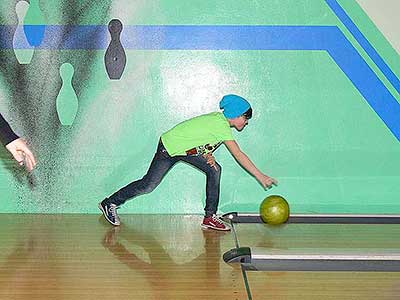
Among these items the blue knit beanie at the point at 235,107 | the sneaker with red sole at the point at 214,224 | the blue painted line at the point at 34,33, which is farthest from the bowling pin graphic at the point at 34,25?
the sneaker with red sole at the point at 214,224

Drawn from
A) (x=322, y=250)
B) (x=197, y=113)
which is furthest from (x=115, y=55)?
(x=322, y=250)

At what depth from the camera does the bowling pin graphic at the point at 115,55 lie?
18.6 ft

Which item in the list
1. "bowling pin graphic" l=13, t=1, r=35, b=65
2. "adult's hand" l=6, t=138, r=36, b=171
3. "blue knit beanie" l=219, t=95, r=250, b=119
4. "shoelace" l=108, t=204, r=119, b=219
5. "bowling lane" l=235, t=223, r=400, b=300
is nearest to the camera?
"adult's hand" l=6, t=138, r=36, b=171

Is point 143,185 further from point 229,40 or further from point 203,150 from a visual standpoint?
point 229,40

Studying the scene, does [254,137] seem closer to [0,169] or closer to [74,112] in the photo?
[74,112]

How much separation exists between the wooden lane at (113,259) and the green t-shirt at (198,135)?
1.83 feet

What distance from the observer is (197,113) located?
5746mm

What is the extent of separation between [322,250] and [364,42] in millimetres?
2105

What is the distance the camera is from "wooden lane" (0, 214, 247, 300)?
3533 mm

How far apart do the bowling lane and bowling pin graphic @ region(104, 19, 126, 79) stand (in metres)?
1.49

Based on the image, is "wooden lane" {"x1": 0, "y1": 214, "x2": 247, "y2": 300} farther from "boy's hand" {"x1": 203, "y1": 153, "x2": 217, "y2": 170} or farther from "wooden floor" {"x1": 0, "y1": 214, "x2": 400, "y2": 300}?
"boy's hand" {"x1": 203, "y1": 153, "x2": 217, "y2": 170}

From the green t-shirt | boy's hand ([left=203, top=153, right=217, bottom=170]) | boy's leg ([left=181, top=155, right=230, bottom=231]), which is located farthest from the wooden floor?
the green t-shirt

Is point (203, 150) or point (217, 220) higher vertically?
point (203, 150)

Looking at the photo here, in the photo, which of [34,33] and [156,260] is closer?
[156,260]
